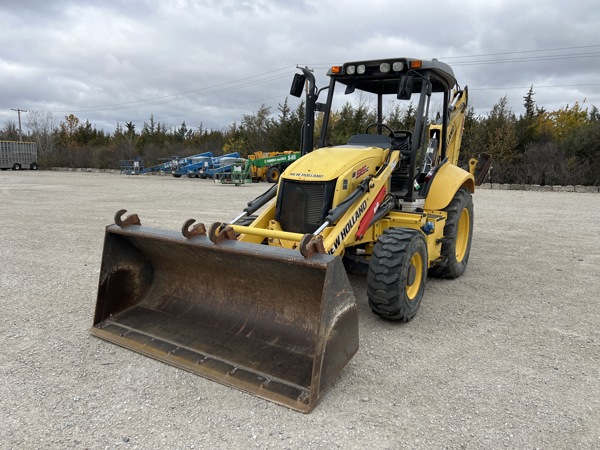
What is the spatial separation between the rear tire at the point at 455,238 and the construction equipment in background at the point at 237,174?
61.3 feet

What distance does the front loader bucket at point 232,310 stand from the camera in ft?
9.73

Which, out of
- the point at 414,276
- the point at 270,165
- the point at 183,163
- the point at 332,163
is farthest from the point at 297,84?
the point at 183,163

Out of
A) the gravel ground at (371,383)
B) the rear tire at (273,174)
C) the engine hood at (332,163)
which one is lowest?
the gravel ground at (371,383)

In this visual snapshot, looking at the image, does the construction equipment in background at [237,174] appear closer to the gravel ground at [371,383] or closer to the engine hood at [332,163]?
the gravel ground at [371,383]

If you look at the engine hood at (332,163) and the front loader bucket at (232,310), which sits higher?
the engine hood at (332,163)

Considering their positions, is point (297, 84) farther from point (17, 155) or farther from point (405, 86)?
point (17, 155)

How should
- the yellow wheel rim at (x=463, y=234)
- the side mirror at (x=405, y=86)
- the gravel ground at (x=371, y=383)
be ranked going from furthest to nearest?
the yellow wheel rim at (x=463, y=234) → the side mirror at (x=405, y=86) → the gravel ground at (x=371, y=383)

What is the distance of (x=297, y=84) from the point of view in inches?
198

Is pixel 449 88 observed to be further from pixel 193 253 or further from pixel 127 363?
pixel 127 363

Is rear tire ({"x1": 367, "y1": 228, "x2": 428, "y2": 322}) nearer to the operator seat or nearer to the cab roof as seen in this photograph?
the operator seat

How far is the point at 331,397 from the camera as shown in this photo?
297 centimetres

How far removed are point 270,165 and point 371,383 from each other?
23317mm

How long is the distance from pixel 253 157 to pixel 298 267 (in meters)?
24.7

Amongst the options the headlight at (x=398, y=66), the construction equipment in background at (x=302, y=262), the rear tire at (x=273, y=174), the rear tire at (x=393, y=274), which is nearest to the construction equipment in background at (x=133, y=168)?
the rear tire at (x=273, y=174)
